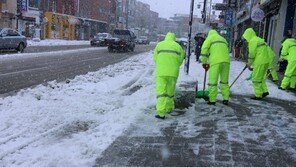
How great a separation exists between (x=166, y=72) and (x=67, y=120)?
2079mm

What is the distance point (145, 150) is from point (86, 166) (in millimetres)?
1095

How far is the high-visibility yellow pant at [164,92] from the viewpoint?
7.92 metres

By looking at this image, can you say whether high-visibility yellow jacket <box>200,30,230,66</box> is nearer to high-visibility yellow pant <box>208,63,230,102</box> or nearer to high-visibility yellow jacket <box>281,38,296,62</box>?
high-visibility yellow pant <box>208,63,230,102</box>

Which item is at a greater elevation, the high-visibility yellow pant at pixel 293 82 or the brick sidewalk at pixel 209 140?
the high-visibility yellow pant at pixel 293 82

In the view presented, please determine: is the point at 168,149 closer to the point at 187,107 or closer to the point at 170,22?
the point at 187,107

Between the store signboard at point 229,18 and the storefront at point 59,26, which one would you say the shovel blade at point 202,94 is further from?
the storefront at point 59,26

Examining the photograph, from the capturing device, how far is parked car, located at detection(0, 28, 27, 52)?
25.0 m

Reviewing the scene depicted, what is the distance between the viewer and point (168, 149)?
19.9ft

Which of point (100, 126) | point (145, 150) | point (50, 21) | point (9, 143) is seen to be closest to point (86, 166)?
point (145, 150)

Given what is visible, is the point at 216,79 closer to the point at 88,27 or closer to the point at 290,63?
the point at 290,63

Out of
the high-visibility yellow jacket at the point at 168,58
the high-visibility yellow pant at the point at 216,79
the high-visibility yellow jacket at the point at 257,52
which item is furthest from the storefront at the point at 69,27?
the high-visibility yellow jacket at the point at 168,58

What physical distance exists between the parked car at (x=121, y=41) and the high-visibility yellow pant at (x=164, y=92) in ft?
83.0

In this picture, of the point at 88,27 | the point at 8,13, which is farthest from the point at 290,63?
the point at 88,27

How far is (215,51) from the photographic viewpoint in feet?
31.2
